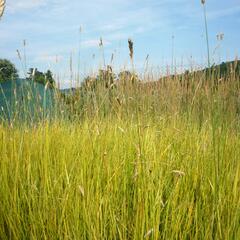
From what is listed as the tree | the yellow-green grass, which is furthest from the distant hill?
the yellow-green grass

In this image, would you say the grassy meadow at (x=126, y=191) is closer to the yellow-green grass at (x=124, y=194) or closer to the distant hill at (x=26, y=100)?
the yellow-green grass at (x=124, y=194)

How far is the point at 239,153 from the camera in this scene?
2.54 metres

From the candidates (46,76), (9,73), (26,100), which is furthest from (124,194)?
(9,73)

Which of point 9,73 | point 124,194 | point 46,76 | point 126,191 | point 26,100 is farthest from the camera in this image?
point 9,73

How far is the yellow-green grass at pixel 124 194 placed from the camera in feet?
5.72

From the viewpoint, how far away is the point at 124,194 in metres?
1.96

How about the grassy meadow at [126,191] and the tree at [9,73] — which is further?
the tree at [9,73]

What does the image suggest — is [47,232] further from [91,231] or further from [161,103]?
[161,103]

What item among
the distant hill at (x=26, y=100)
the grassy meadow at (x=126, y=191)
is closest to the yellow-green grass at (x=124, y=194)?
the grassy meadow at (x=126, y=191)

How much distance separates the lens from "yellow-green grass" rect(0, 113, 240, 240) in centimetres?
174

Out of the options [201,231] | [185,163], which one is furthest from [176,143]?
[201,231]

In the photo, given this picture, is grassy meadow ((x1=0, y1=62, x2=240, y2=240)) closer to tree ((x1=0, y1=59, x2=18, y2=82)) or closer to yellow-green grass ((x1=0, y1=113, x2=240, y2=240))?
yellow-green grass ((x1=0, y1=113, x2=240, y2=240))

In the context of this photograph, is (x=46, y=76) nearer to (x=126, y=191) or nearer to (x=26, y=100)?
(x=26, y=100)

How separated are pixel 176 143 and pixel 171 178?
1.98ft
